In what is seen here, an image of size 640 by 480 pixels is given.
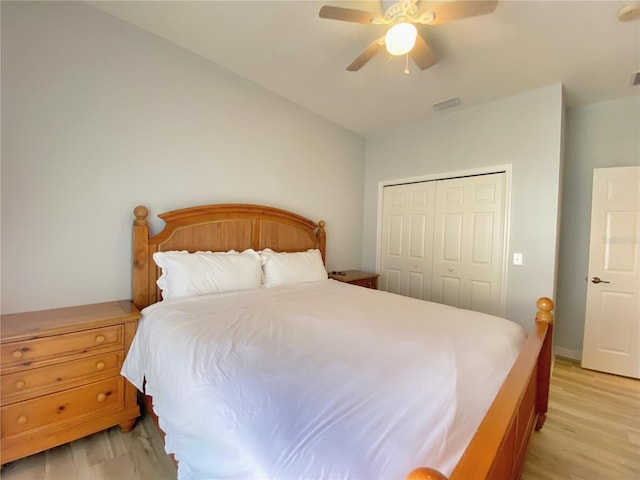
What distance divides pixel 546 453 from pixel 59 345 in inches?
114

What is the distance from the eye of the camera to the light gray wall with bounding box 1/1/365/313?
1.66 meters

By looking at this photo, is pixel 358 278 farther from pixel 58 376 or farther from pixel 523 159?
pixel 58 376

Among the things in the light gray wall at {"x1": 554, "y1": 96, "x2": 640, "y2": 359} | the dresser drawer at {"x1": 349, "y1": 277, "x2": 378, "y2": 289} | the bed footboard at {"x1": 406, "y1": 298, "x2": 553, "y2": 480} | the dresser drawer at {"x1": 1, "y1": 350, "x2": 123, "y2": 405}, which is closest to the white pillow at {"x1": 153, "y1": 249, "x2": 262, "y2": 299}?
the dresser drawer at {"x1": 1, "y1": 350, "x2": 123, "y2": 405}

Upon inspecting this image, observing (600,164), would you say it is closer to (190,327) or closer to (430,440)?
(430,440)

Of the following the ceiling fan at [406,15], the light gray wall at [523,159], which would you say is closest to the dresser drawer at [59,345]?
the ceiling fan at [406,15]

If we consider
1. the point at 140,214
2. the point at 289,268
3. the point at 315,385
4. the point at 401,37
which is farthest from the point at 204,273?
the point at 401,37

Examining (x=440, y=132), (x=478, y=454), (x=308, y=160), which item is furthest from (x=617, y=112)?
(x=478, y=454)

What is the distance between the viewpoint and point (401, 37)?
1.60 metres

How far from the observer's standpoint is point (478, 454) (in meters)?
0.67

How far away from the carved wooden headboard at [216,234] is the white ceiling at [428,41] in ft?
4.25

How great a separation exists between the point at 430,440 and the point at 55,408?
1918mm

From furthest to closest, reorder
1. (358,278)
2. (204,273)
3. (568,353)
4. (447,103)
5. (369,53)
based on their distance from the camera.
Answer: (358,278)
(568,353)
(447,103)
(204,273)
(369,53)

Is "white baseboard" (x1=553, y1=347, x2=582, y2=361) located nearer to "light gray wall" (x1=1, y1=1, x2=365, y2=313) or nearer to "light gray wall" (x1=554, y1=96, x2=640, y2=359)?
"light gray wall" (x1=554, y1=96, x2=640, y2=359)

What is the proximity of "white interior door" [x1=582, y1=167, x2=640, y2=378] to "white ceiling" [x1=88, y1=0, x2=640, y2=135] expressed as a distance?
94 cm
